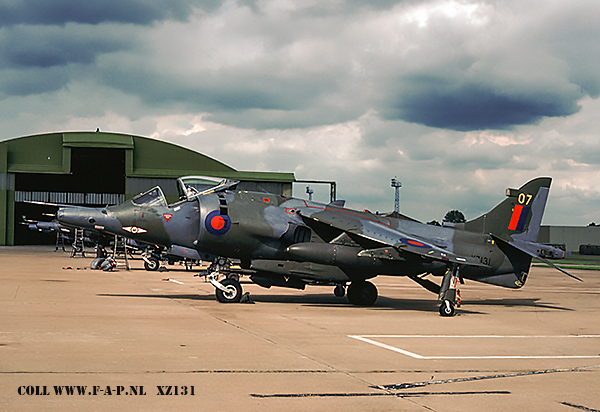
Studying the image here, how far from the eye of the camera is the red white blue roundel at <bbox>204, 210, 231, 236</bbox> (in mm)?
15500

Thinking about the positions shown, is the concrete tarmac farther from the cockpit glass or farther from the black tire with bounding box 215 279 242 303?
the cockpit glass

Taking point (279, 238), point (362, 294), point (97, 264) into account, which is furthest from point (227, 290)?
point (97, 264)

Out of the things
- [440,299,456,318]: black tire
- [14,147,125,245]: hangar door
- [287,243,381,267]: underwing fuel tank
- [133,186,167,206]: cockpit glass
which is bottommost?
[440,299,456,318]: black tire

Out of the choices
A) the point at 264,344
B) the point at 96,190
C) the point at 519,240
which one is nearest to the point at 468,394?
the point at 264,344

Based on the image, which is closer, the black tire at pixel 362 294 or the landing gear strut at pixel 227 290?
the landing gear strut at pixel 227 290

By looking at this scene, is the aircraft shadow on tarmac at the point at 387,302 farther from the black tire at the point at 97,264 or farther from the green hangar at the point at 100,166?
the green hangar at the point at 100,166

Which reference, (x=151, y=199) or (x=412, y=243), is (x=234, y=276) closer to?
(x=151, y=199)

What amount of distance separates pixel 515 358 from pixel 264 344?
4041 mm

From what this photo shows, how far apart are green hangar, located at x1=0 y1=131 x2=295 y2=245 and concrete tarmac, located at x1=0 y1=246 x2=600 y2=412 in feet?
152

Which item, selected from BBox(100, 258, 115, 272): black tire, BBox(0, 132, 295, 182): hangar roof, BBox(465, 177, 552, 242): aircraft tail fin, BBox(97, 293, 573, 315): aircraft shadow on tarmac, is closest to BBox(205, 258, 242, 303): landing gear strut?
BBox(97, 293, 573, 315): aircraft shadow on tarmac

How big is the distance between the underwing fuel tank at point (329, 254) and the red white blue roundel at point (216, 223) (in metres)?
1.87

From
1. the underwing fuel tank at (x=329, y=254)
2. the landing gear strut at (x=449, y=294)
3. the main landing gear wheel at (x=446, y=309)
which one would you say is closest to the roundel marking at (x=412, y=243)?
the landing gear strut at (x=449, y=294)

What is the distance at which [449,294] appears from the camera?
48.7 ft

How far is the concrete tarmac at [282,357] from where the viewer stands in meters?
6.03
